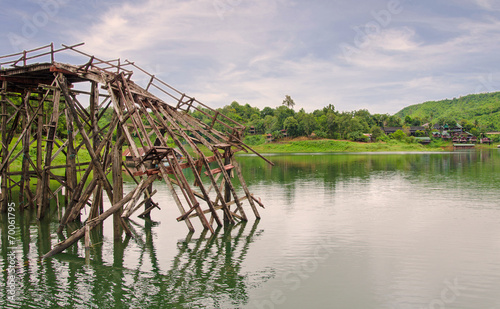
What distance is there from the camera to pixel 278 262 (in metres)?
15.1

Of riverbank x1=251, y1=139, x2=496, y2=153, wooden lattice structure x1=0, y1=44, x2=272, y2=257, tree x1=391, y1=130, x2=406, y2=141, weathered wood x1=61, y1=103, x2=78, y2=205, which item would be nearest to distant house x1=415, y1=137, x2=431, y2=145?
tree x1=391, y1=130, x2=406, y2=141

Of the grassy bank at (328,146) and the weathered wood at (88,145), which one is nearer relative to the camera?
the weathered wood at (88,145)

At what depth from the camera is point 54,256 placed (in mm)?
15625

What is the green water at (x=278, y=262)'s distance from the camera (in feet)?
38.9

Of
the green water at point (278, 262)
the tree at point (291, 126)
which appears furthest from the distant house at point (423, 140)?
the green water at point (278, 262)

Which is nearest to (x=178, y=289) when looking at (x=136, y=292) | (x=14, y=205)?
(x=136, y=292)

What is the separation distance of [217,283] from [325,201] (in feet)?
56.5

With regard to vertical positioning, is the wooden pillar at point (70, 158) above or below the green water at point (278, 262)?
above

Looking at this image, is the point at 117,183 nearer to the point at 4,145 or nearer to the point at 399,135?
the point at 4,145

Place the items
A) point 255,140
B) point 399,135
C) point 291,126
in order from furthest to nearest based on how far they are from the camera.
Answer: point 399,135
point 255,140
point 291,126

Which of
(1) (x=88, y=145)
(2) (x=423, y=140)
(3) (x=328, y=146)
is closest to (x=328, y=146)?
(3) (x=328, y=146)

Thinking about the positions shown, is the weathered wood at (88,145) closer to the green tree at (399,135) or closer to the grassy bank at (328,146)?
the grassy bank at (328,146)

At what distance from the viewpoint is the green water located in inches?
467

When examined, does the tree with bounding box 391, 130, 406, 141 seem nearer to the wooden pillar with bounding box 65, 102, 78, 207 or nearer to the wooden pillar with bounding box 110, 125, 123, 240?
the wooden pillar with bounding box 65, 102, 78, 207
